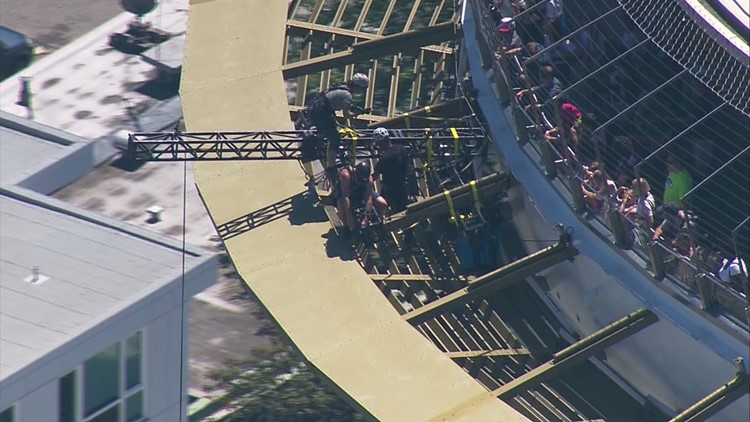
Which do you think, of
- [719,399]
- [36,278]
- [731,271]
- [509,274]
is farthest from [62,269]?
[719,399]

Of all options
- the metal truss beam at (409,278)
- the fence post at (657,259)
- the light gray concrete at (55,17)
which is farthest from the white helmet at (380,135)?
the light gray concrete at (55,17)

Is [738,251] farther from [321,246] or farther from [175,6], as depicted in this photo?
[175,6]

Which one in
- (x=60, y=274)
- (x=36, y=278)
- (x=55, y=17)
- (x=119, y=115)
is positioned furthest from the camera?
(x=55, y=17)

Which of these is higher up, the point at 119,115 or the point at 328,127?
the point at 328,127

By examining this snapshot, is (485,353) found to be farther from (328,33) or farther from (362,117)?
(328,33)

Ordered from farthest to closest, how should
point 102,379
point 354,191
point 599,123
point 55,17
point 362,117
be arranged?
point 55,17 < point 362,117 < point 102,379 < point 354,191 < point 599,123

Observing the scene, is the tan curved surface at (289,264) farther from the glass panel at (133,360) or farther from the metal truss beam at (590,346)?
the glass panel at (133,360)

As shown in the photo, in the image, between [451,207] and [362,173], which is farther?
[451,207]
